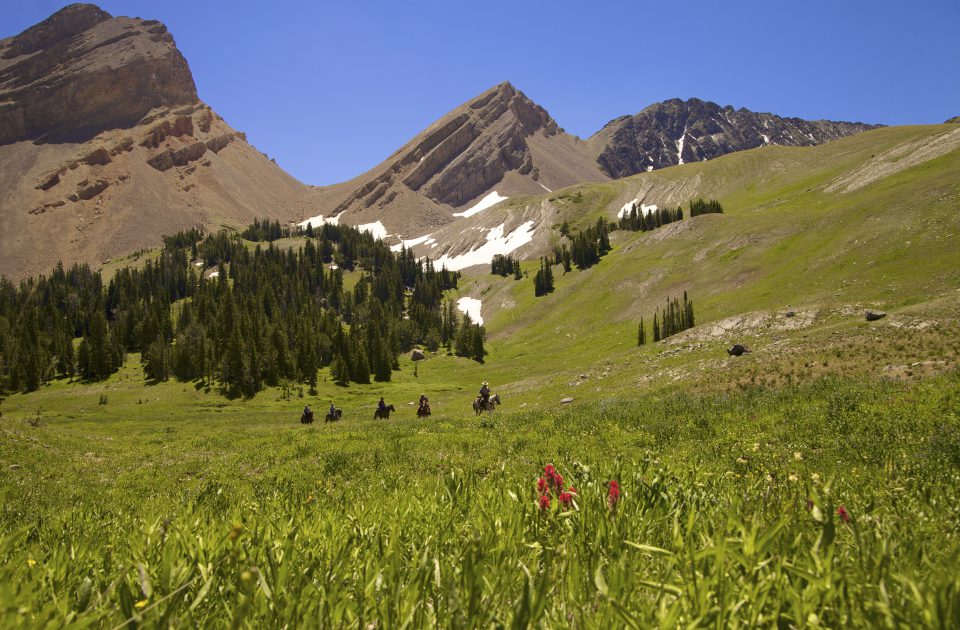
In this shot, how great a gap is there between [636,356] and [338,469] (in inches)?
1847

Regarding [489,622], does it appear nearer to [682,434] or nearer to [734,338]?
[682,434]

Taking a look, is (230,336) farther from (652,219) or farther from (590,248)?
(652,219)

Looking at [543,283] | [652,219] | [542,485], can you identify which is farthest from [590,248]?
[542,485]

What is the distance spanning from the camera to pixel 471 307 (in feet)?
572

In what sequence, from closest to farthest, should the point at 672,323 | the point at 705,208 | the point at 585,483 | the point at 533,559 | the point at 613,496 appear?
the point at 533,559, the point at 613,496, the point at 585,483, the point at 672,323, the point at 705,208

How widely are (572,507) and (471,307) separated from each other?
170815 millimetres

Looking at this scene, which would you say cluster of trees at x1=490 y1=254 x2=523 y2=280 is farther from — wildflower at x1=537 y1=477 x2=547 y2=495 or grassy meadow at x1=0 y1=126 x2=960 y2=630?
wildflower at x1=537 y1=477 x2=547 y2=495

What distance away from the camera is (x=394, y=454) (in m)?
13.6

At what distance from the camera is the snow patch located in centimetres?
16600

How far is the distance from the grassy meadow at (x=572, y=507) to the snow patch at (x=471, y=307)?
116 m

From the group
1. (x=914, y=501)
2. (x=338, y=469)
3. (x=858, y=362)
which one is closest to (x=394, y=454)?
(x=338, y=469)

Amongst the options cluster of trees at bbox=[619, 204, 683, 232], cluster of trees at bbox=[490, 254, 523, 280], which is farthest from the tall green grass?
cluster of trees at bbox=[490, 254, 523, 280]

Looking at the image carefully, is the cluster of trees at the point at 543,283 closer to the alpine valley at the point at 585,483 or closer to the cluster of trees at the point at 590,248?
the cluster of trees at the point at 590,248

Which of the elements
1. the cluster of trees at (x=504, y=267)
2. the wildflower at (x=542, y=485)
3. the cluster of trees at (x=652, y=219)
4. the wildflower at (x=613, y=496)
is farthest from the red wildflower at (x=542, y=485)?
the cluster of trees at (x=504, y=267)
